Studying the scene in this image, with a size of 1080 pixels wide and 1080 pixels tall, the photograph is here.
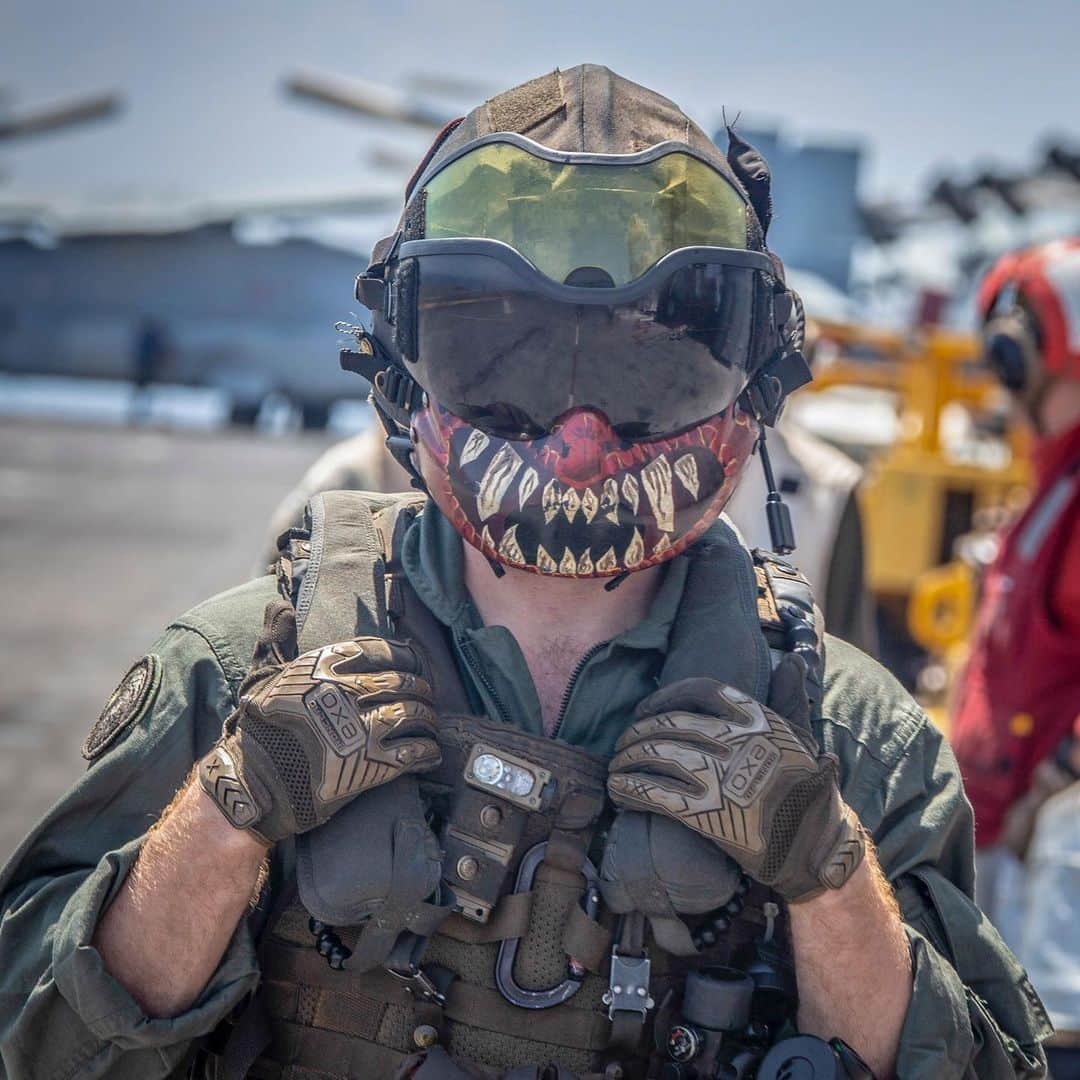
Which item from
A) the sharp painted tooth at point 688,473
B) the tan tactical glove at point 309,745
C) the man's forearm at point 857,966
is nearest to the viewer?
the tan tactical glove at point 309,745

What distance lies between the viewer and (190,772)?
180 centimetres

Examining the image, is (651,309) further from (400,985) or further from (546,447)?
(400,985)

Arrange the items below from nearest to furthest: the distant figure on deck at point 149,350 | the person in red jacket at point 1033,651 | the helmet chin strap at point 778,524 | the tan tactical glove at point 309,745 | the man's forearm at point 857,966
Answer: the tan tactical glove at point 309,745, the man's forearm at point 857,966, the helmet chin strap at point 778,524, the person in red jacket at point 1033,651, the distant figure on deck at point 149,350

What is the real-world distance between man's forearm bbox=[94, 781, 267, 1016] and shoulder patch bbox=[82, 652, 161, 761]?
16cm

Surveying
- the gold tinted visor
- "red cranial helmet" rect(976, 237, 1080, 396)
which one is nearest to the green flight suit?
the gold tinted visor

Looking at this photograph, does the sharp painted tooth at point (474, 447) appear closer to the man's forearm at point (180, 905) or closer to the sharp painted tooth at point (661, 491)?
the sharp painted tooth at point (661, 491)

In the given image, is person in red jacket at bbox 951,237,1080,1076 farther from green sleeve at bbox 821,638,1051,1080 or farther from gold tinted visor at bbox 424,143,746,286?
gold tinted visor at bbox 424,143,746,286

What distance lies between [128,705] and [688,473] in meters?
0.81

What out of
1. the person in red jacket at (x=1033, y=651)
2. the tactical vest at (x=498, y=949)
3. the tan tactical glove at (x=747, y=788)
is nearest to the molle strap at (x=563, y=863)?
the tactical vest at (x=498, y=949)

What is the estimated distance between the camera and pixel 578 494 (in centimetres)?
181

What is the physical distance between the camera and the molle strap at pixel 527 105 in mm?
1928

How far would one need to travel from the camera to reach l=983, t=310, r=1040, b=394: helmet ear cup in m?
4.16

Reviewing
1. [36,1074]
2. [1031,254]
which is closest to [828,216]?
[1031,254]

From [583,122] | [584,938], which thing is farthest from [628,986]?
[583,122]
